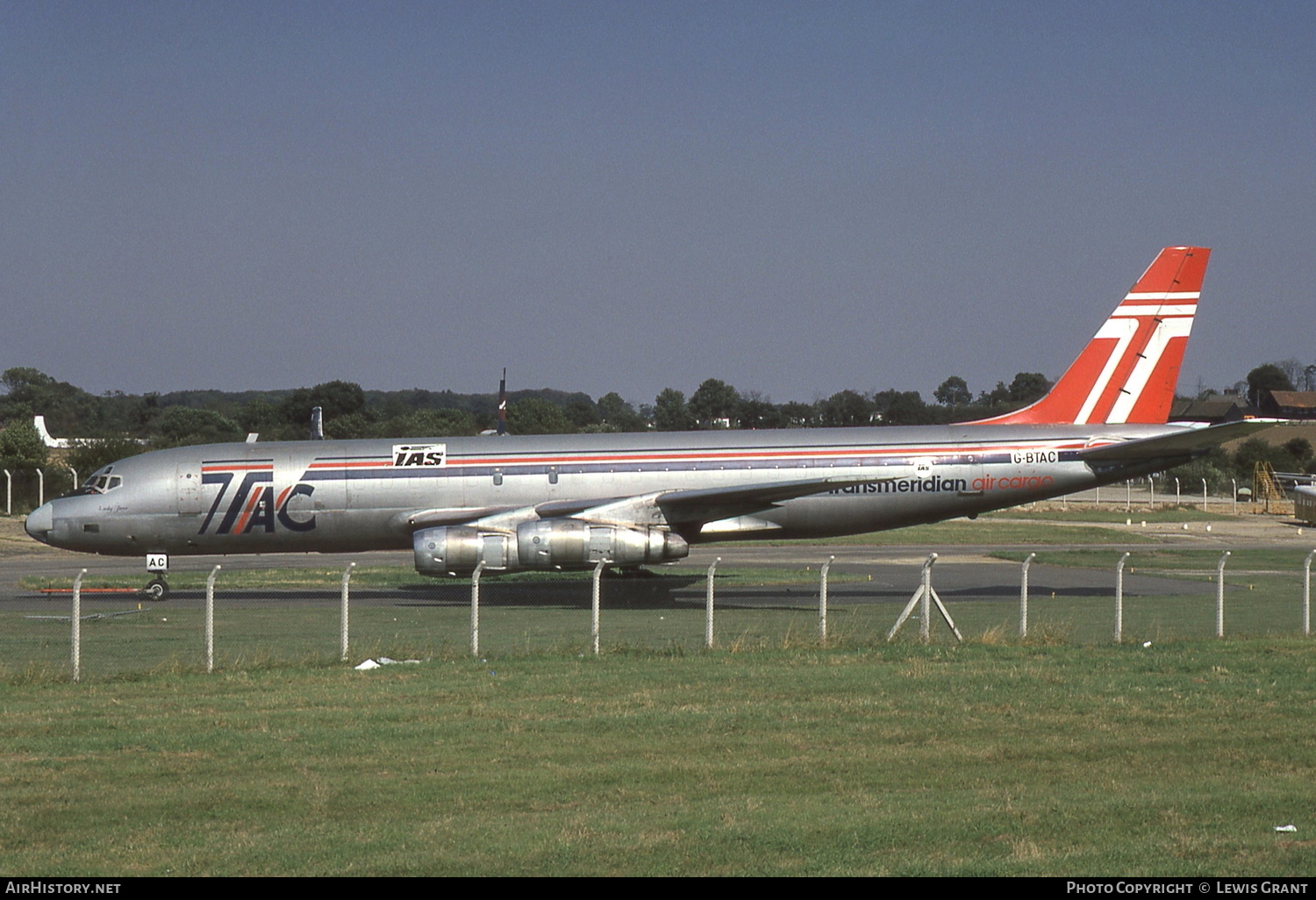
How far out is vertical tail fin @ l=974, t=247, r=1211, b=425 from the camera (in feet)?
98.4

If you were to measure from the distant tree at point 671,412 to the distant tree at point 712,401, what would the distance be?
115cm

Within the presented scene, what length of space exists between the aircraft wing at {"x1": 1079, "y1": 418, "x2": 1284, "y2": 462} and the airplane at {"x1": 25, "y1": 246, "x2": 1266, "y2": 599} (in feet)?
0.20

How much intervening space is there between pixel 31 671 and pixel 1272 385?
17065 centimetres

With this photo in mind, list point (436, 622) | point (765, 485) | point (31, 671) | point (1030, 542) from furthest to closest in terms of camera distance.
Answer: point (1030, 542) < point (765, 485) < point (436, 622) < point (31, 671)

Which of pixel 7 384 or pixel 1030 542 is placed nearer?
pixel 1030 542

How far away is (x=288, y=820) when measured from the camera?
29.8 ft

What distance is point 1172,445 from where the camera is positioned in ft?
88.8

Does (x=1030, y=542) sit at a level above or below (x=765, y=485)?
below

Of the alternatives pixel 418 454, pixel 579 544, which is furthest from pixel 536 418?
pixel 579 544

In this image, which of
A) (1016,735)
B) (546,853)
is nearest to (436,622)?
(1016,735)

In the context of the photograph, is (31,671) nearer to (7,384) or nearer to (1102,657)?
(1102,657)

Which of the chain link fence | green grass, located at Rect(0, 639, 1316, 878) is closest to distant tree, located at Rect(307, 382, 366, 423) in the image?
the chain link fence

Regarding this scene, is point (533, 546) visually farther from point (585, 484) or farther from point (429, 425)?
point (429, 425)

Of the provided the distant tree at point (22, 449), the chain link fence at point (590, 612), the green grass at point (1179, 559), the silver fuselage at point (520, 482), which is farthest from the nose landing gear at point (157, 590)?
the distant tree at point (22, 449)
